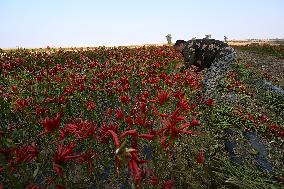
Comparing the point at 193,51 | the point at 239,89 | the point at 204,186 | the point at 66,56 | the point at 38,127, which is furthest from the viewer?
the point at 66,56

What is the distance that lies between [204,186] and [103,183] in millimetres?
1648

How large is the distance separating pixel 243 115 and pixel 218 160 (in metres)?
2.22

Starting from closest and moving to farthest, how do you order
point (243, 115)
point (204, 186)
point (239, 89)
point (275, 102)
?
point (204, 186) < point (243, 115) < point (275, 102) < point (239, 89)

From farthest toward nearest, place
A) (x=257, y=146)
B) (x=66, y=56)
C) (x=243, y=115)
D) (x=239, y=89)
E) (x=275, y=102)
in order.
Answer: (x=66, y=56) < (x=239, y=89) < (x=275, y=102) < (x=243, y=115) < (x=257, y=146)

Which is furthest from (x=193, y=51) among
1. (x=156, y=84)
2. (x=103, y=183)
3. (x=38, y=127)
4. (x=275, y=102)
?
(x=103, y=183)

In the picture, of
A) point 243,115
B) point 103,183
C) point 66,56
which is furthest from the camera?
point 66,56

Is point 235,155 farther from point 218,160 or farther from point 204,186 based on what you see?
point 204,186

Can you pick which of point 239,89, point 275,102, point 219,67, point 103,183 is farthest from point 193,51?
point 103,183

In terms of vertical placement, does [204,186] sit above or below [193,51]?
below

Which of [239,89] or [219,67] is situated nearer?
[239,89]

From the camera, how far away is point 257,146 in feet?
19.6

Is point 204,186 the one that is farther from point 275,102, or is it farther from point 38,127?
point 275,102

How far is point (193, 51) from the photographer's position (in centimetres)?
1424

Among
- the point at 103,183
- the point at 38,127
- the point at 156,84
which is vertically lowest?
the point at 103,183
